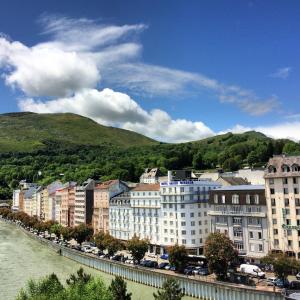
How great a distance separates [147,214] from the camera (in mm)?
118938

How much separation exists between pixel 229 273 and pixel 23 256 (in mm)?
66983

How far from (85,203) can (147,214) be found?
48047 mm

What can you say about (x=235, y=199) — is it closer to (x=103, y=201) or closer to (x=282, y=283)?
(x=282, y=283)

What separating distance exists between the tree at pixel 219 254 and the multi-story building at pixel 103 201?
65759 mm

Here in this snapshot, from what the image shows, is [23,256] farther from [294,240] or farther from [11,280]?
[294,240]

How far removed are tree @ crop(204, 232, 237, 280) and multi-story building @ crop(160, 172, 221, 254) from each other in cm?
2493

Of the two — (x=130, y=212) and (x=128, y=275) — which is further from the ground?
(x=130, y=212)

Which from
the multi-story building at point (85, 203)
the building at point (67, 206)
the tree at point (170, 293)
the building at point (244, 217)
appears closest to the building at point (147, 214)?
the building at point (244, 217)

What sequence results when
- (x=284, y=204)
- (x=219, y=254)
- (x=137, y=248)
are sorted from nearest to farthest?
(x=219, y=254) < (x=284, y=204) < (x=137, y=248)

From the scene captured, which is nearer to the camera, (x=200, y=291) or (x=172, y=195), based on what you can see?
(x=200, y=291)

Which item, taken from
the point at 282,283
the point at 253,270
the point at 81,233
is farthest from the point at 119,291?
the point at 81,233

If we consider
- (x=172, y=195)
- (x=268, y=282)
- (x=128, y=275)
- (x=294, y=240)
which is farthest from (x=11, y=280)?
(x=294, y=240)

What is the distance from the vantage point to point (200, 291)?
7388 centimetres

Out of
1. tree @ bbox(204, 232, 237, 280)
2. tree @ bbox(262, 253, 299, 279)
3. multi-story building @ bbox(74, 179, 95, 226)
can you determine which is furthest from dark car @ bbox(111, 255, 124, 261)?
multi-story building @ bbox(74, 179, 95, 226)
